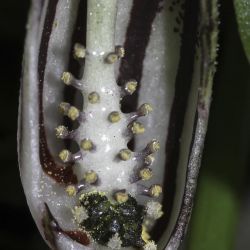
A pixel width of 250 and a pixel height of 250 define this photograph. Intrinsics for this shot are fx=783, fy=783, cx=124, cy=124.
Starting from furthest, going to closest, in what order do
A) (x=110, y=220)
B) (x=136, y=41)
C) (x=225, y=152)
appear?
(x=225, y=152)
(x=136, y=41)
(x=110, y=220)

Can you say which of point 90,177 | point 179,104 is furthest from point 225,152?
point 90,177

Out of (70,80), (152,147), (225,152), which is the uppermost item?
(70,80)

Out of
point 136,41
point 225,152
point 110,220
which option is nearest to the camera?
point 110,220

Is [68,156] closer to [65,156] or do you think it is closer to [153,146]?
[65,156]

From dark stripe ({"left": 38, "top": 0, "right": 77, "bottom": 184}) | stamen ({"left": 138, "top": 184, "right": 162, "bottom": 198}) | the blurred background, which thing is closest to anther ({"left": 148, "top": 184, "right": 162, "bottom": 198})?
stamen ({"left": 138, "top": 184, "right": 162, "bottom": 198})

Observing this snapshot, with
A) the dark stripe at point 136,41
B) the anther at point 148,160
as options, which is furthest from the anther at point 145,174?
the dark stripe at point 136,41

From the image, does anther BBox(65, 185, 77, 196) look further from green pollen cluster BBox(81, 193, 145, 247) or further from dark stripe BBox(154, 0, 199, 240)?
dark stripe BBox(154, 0, 199, 240)
